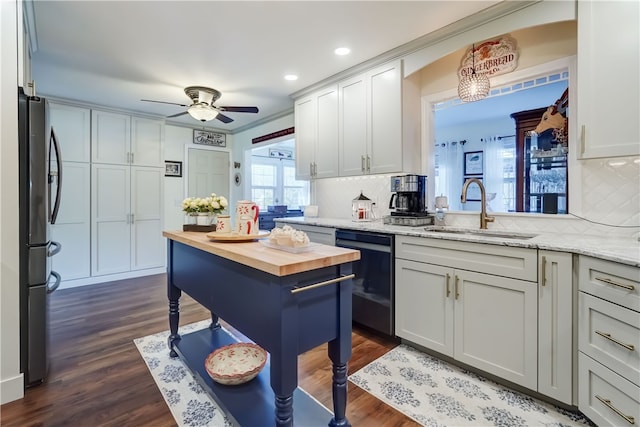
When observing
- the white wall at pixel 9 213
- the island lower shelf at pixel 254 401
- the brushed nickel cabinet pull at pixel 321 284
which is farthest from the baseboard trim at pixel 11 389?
the brushed nickel cabinet pull at pixel 321 284

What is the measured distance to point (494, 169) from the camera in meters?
4.82

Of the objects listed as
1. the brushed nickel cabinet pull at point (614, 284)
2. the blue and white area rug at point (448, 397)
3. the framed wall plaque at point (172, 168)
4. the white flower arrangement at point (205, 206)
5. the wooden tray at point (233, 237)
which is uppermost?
the framed wall plaque at point (172, 168)

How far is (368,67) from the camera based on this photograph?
3.05 metres

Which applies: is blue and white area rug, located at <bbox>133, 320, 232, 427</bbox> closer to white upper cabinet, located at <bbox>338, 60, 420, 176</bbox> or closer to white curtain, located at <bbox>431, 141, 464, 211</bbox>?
white upper cabinet, located at <bbox>338, 60, 420, 176</bbox>

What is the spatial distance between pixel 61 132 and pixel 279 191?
448cm

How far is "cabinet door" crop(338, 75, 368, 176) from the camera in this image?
313cm

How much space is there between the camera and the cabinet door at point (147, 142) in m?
4.78

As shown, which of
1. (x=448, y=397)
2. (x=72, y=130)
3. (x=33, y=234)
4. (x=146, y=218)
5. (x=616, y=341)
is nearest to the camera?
(x=616, y=341)

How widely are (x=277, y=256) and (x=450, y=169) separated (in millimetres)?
4940

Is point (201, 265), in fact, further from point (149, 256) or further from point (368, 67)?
point (149, 256)

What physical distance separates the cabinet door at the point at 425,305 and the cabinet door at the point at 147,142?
14.5ft

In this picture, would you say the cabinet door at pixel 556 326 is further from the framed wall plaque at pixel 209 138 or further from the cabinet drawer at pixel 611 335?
the framed wall plaque at pixel 209 138

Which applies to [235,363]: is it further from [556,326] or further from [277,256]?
[556,326]

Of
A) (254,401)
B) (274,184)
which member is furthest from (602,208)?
(274,184)
